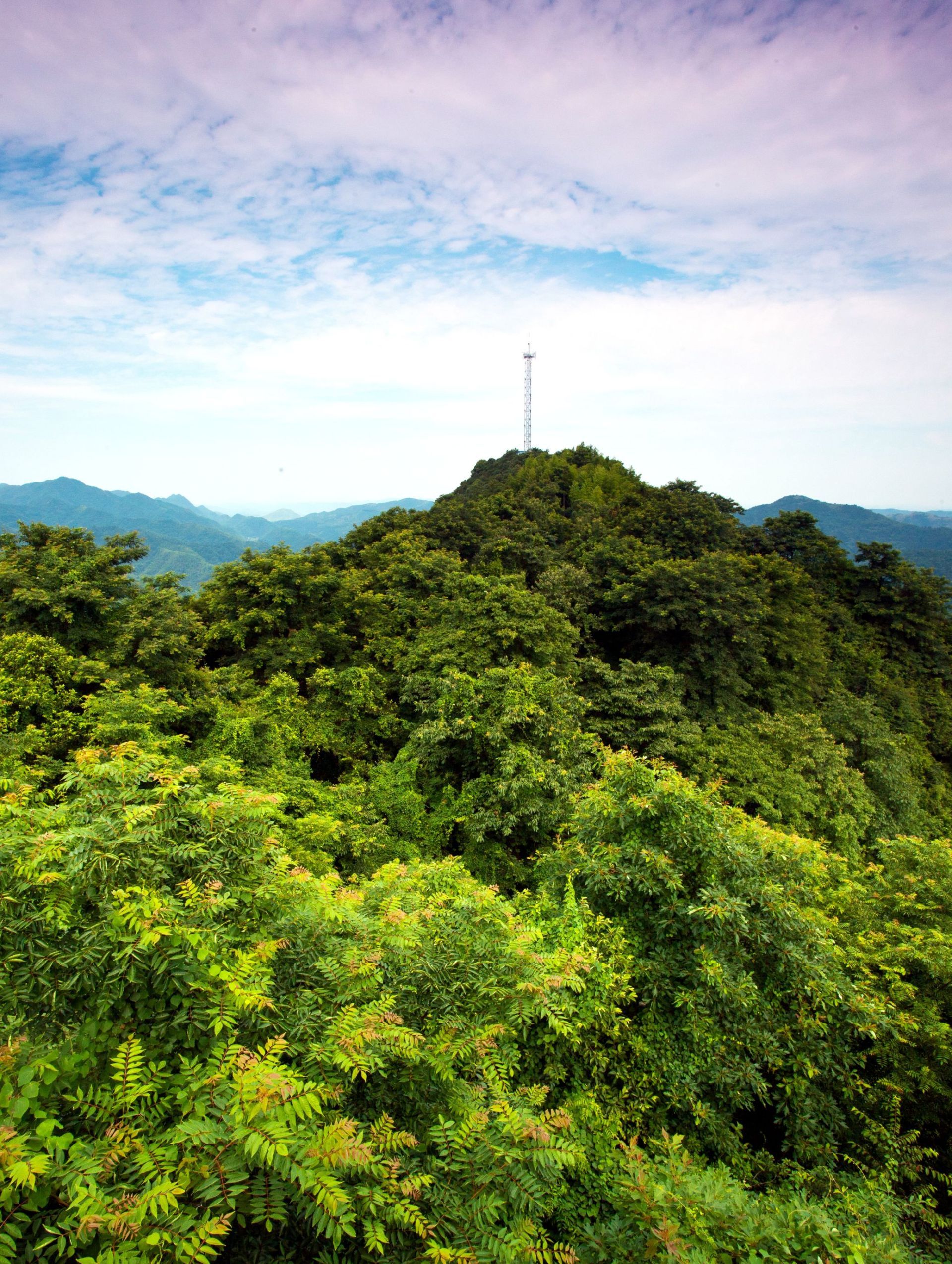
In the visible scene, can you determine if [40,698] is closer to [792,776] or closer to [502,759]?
[502,759]

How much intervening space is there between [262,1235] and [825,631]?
27.3m

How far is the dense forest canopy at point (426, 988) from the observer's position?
290cm

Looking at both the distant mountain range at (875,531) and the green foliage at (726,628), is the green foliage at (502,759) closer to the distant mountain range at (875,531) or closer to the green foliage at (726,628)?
the green foliage at (726,628)

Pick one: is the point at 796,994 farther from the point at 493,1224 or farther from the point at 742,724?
the point at 742,724

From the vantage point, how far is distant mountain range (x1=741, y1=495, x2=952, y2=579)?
306 ft

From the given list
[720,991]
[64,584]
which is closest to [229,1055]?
[720,991]

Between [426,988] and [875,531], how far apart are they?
152 m

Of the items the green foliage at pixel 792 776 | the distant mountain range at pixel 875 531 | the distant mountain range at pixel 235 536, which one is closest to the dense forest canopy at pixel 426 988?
the green foliage at pixel 792 776

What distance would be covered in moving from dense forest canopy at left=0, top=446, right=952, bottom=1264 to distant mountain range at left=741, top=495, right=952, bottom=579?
9807cm

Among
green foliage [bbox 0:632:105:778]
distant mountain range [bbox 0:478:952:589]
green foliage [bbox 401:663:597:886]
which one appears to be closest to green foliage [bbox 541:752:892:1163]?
green foliage [bbox 401:663:597:886]

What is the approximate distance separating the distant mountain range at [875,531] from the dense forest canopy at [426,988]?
98.1 m

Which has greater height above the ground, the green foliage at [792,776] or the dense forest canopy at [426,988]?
the dense forest canopy at [426,988]

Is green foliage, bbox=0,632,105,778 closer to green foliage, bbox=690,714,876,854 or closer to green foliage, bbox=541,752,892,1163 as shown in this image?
green foliage, bbox=541,752,892,1163

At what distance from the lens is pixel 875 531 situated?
413 ft
